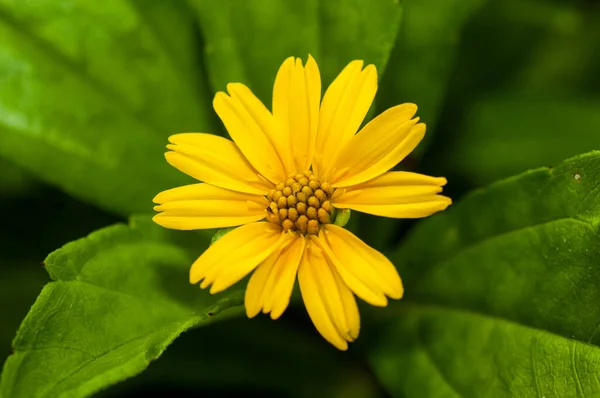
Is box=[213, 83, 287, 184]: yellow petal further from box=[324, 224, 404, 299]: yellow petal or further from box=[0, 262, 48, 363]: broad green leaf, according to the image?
box=[0, 262, 48, 363]: broad green leaf

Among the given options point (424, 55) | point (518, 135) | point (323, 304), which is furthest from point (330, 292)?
point (518, 135)

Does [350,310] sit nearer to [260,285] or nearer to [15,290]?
[260,285]

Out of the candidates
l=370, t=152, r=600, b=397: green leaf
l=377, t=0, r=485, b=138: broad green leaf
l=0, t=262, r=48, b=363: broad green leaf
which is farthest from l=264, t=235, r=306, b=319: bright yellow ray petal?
l=0, t=262, r=48, b=363: broad green leaf

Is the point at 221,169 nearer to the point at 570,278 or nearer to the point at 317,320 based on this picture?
the point at 317,320

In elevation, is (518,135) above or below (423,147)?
below

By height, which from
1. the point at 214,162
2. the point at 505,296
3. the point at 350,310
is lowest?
the point at 505,296

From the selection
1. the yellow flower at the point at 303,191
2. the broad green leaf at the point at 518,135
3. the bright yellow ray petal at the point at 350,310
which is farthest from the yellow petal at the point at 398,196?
the broad green leaf at the point at 518,135

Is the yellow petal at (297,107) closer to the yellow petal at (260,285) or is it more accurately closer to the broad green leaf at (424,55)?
the yellow petal at (260,285)
